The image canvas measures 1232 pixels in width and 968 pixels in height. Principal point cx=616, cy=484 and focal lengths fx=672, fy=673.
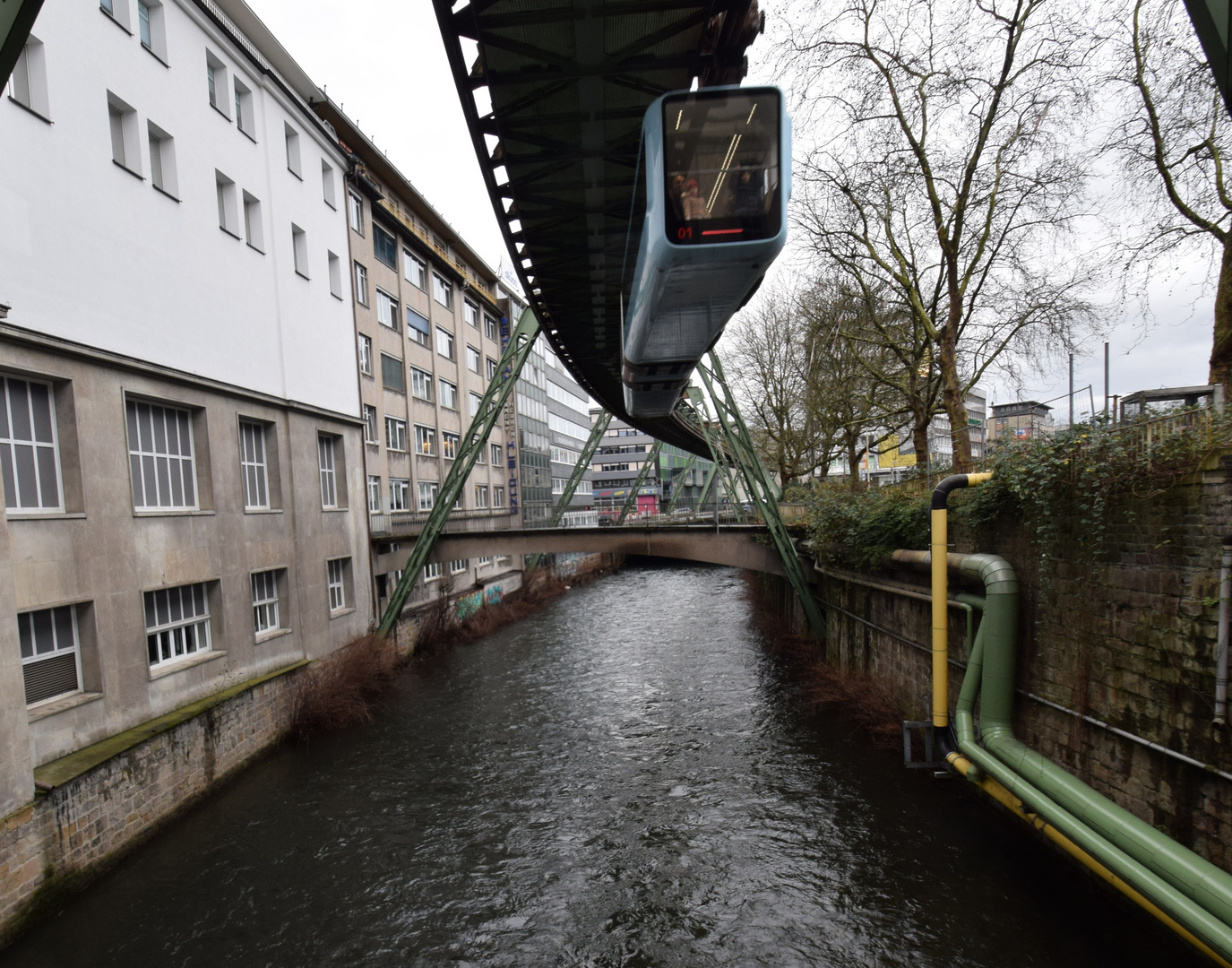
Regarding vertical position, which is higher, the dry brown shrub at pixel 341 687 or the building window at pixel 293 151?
the building window at pixel 293 151

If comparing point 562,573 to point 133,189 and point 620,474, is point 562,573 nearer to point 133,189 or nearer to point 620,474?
point 133,189

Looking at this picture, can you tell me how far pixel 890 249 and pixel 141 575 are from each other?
605 inches

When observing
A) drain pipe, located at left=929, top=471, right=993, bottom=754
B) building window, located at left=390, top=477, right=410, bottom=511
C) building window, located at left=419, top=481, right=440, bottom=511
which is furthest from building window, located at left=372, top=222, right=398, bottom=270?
drain pipe, located at left=929, top=471, right=993, bottom=754

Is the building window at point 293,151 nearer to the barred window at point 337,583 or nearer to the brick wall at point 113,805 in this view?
the barred window at point 337,583

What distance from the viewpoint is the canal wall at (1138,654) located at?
6.14 meters

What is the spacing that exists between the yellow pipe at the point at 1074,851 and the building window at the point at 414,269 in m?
22.9

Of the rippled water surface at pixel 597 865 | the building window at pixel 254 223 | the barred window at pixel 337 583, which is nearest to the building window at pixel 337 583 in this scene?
the barred window at pixel 337 583

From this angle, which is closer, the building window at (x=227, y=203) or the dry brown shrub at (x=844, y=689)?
the dry brown shrub at (x=844, y=689)

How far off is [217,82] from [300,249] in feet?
12.2

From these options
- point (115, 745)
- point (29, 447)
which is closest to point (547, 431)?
point (29, 447)

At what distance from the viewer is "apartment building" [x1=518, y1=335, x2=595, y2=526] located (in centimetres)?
3825

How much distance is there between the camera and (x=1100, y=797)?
23.2 feet

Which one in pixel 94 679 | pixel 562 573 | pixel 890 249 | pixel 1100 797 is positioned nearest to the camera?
pixel 1100 797

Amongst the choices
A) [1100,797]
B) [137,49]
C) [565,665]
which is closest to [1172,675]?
[1100,797]
